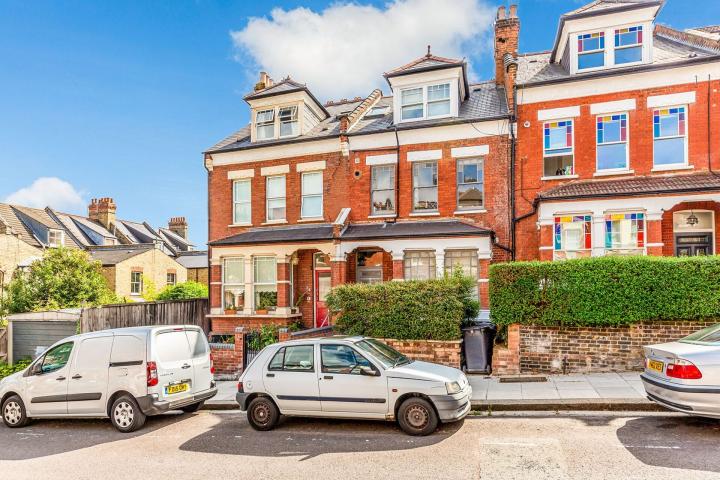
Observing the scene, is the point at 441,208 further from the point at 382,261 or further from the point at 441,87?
the point at 441,87

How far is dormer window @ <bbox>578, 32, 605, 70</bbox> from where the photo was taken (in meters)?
15.3

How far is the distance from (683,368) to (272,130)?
53.6ft

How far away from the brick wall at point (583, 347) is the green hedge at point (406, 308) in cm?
139

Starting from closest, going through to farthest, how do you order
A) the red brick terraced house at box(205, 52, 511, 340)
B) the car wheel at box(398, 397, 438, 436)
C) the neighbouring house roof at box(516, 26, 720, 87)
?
the car wheel at box(398, 397, 438, 436), the neighbouring house roof at box(516, 26, 720, 87), the red brick terraced house at box(205, 52, 511, 340)

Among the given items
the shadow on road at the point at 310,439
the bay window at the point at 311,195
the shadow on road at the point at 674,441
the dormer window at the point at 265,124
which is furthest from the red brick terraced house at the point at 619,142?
the dormer window at the point at 265,124

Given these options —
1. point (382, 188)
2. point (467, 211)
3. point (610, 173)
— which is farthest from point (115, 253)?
point (610, 173)

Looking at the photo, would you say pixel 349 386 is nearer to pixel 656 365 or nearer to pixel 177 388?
pixel 177 388

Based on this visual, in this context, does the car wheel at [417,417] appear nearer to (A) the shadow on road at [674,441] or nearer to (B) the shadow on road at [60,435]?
(A) the shadow on road at [674,441]

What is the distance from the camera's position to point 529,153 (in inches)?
618

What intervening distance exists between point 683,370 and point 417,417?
393 cm

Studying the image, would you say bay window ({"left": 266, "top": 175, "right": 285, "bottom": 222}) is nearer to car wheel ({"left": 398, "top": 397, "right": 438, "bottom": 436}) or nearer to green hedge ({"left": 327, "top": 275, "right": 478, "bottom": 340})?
green hedge ({"left": 327, "top": 275, "right": 478, "bottom": 340})

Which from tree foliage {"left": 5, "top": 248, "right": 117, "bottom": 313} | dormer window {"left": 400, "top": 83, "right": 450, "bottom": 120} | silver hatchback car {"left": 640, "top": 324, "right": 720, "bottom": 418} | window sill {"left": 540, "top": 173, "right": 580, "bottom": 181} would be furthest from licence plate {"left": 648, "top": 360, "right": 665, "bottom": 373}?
tree foliage {"left": 5, "top": 248, "right": 117, "bottom": 313}

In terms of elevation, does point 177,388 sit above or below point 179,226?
below

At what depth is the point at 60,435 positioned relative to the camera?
8.38 metres
